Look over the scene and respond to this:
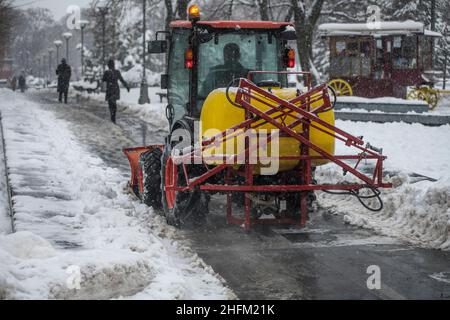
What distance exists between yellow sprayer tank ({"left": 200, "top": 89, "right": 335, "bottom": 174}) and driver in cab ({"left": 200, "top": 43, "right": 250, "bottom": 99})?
79 cm

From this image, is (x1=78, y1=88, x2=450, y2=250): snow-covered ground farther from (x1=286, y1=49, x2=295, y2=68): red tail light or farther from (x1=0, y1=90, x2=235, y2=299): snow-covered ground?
(x1=0, y1=90, x2=235, y2=299): snow-covered ground

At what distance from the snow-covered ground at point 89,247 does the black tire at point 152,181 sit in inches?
6.4

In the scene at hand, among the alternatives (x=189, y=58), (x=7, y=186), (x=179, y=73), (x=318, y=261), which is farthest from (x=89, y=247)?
(x=7, y=186)

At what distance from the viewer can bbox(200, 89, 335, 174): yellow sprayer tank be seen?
6.65 metres

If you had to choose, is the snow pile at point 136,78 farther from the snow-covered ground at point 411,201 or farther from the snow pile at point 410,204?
the snow pile at point 410,204

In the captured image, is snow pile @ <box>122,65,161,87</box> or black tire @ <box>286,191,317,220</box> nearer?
black tire @ <box>286,191,317,220</box>

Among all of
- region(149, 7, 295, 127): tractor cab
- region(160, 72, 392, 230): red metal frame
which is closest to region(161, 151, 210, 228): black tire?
region(160, 72, 392, 230): red metal frame

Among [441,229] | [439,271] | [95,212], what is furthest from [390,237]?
[95,212]

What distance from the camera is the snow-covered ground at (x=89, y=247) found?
4938 millimetres

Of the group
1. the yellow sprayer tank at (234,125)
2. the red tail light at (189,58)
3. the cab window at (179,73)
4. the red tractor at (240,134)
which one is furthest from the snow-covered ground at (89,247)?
the red tail light at (189,58)

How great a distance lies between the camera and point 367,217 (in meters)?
7.95

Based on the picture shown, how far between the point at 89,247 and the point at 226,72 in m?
2.84

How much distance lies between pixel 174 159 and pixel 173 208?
27.8 inches
